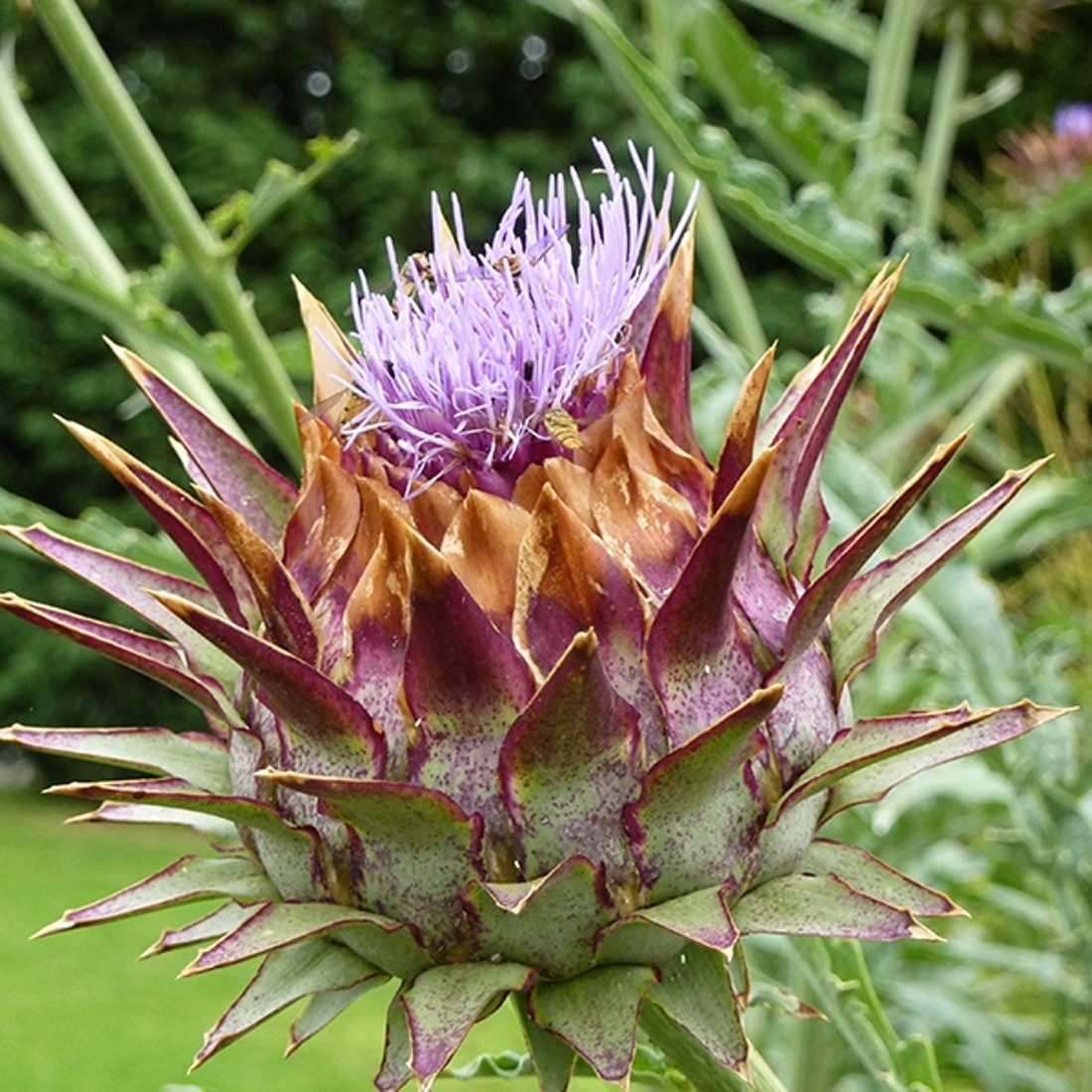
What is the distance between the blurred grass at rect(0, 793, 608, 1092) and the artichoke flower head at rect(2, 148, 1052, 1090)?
197 centimetres

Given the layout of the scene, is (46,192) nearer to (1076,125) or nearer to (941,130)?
(941,130)

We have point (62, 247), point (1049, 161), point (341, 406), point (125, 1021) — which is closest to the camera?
point (341, 406)

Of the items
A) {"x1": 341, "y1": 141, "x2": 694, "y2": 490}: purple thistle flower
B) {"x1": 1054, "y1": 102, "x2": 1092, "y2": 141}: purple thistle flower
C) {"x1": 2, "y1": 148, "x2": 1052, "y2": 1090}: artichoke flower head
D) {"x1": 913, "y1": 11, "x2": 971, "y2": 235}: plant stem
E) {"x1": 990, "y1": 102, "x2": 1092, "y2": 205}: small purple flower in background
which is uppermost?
{"x1": 1054, "y1": 102, "x2": 1092, "y2": 141}: purple thistle flower

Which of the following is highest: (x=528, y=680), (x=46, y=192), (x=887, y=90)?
(x=887, y=90)

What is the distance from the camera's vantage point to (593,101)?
18.1ft

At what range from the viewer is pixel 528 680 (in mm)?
696

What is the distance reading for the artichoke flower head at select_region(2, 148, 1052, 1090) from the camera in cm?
67

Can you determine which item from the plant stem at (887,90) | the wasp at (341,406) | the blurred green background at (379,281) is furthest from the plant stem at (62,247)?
the plant stem at (887,90)

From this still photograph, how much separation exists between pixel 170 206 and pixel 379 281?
452 cm

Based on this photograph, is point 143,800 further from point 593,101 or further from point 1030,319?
point 593,101

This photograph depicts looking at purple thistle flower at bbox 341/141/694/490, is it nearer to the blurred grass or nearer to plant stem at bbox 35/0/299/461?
plant stem at bbox 35/0/299/461

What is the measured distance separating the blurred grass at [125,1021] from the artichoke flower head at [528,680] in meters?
1.97

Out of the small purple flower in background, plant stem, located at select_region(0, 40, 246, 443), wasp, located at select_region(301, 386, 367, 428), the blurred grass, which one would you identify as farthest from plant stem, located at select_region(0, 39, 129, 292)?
the blurred grass

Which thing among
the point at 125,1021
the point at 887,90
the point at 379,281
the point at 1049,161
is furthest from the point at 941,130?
the point at 379,281
